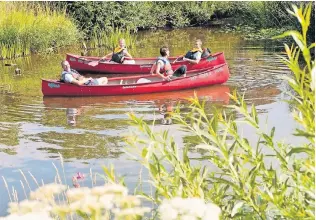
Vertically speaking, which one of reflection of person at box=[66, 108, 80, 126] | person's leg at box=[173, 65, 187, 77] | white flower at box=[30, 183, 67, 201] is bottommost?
reflection of person at box=[66, 108, 80, 126]

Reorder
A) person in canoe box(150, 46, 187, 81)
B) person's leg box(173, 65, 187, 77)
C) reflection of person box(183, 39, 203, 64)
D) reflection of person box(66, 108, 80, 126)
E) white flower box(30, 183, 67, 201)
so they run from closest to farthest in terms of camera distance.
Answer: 1. white flower box(30, 183, 67, 201)
2. reflection of person box(66, 108, 80, 126)
3. person in canoe box(150, 46, 187, 81)
4. person's leg box(173, 65, 187, 77)
5. reflection of person box(183, 39, 203, 64)

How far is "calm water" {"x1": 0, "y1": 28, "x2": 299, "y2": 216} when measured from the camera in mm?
9875

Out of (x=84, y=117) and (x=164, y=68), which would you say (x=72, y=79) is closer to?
(x=84, y=117)

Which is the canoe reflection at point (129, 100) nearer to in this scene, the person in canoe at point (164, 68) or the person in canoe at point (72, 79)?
the person in canoe at point (72, 79)

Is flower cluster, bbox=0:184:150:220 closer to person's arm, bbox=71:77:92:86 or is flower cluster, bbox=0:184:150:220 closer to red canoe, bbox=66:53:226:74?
person's arm, bbox=71:77:92:86

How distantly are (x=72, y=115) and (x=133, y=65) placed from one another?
17.9 ft

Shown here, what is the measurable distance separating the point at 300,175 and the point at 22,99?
13.1 meters

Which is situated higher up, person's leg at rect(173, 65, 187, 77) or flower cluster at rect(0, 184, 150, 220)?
flower cluster at rect(0, 184, 150, 220)

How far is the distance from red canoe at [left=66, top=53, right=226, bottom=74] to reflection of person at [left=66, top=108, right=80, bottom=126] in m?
4.50

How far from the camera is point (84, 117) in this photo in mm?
13352

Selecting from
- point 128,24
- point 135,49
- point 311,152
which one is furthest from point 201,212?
point 128,24

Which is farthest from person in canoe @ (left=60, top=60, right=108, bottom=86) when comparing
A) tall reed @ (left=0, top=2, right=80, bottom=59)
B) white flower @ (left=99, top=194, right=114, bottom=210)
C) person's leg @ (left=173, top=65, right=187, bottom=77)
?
white flower @ (left=99, top=194, right=114, bottom=210)

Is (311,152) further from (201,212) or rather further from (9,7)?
(9,7)

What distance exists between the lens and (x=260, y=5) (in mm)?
29875
